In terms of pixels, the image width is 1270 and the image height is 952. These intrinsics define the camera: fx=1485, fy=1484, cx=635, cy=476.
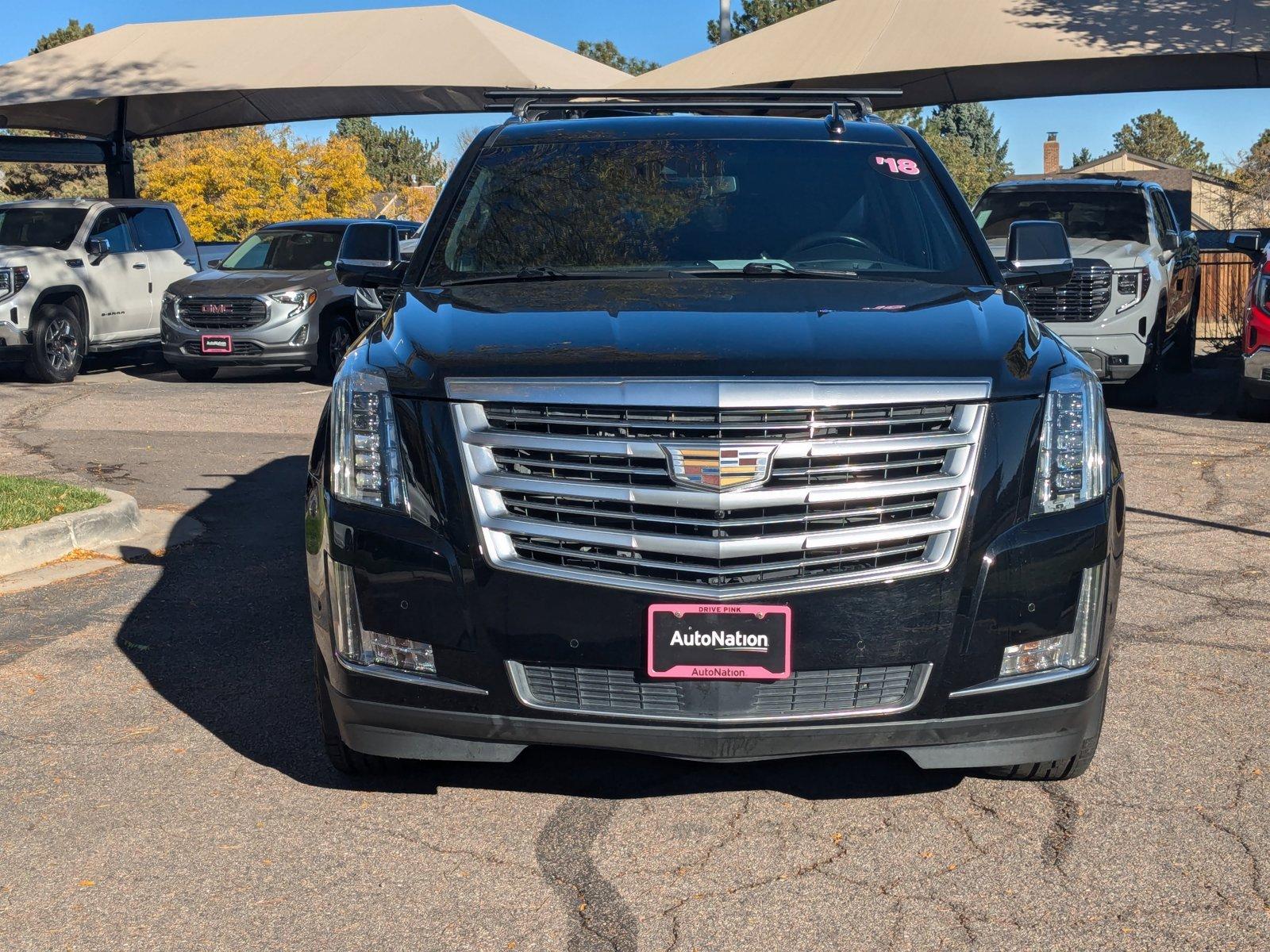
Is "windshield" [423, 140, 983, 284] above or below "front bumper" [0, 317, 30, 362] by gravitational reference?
above

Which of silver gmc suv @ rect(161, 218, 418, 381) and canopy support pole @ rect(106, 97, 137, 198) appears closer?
silver gmc suv @ rect(161, 218, 418, 381)

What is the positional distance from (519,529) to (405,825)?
958 millimetres

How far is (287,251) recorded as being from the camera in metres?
17.3

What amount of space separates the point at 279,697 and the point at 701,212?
2207 millimetres

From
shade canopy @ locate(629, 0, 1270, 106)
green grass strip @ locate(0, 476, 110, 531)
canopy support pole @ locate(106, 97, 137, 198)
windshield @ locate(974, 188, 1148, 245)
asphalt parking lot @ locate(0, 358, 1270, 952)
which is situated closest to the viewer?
asphalt parking lot @ locate(0, 358, 1270, 952)

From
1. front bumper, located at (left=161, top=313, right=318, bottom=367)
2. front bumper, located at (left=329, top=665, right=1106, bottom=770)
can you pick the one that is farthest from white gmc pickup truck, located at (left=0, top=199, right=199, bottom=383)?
front bumper, located at (left=329, top=665, right=1106, bottom=770)

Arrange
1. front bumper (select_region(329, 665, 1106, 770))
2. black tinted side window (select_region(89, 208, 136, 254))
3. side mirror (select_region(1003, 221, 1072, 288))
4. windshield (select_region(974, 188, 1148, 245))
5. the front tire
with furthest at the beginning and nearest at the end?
1. black tinted side window (select_region(89, 208, 136, 254))
2. windshield (select_region(974, 188, 1148, 245))
3. the front tire
4. side mirror (select_region(1003, 221, 1072, 288))
5. front bumper (select_region(329, 665, 1106, 770))

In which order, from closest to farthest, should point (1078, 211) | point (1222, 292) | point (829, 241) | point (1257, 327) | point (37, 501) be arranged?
point (829, 241) → point (37, 501) → point (1257, 327) → point (1078, 211) → point (1222, 292)

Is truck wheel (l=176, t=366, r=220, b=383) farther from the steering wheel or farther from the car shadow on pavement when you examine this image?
the steering wheel

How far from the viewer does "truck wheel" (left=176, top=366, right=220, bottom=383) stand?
1695 cm

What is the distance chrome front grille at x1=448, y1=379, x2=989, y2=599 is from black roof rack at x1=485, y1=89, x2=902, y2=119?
2390mm

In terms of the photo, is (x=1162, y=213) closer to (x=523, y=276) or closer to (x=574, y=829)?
(x=523, y=276)

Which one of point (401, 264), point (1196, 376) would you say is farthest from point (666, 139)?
point (1196, 376)

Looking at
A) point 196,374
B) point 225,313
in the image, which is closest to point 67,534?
point 225,313
